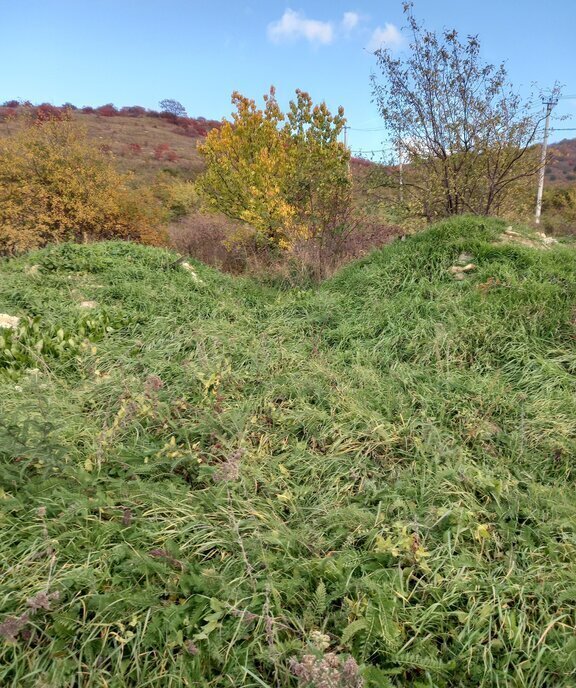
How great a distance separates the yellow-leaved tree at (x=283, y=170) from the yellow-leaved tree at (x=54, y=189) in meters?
2.76

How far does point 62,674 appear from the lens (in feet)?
4.39

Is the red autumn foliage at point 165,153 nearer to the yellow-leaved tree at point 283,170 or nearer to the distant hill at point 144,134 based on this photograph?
the distant hill at point 144,134

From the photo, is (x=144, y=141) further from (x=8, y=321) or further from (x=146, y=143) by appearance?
(x=8, y=321)

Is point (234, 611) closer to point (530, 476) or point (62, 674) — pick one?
point (62, 674)

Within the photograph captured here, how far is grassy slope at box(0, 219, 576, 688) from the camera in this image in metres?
1.44

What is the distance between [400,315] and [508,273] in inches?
49.3

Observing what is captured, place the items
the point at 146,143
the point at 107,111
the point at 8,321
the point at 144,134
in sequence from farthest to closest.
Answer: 1. the point at 107,111
2. the point at 144,134
3. the point at 146,143
4. the point at 8,321

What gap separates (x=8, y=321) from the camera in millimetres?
4148

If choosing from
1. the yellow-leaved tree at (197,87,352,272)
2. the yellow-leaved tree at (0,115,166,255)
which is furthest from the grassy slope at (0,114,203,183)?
the yellow-leaved tree at (197,87,352,272)

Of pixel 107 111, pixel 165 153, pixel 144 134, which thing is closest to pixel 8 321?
pixel 165 153

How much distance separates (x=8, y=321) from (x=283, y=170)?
5501 millimetres

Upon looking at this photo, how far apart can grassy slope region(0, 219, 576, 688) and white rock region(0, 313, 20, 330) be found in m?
0.23

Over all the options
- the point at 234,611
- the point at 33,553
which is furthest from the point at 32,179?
the point at 234,611

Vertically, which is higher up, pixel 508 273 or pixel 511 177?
pixel 511 177
